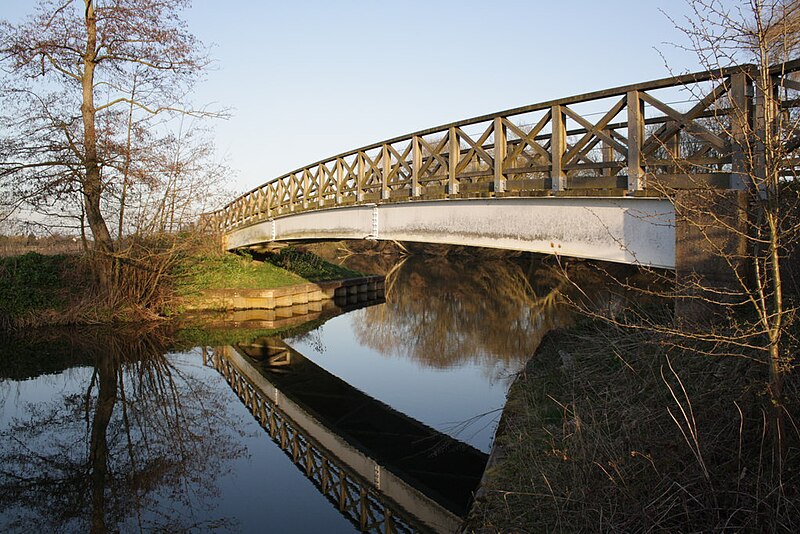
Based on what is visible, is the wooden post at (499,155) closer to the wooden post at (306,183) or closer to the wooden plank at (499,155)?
the wooden plank at (499,155)

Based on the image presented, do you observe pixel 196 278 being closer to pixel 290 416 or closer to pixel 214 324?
pixel 214 324

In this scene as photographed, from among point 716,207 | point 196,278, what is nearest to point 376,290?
point 196,278

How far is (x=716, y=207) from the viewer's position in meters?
5.33

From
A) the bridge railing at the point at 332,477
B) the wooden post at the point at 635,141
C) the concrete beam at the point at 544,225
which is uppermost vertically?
the wooden post at the point at 635,141

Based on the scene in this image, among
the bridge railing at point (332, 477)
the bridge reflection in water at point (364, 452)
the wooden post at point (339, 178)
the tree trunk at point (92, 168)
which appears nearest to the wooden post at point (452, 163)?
the bridge reflection in water at point (364, 452)

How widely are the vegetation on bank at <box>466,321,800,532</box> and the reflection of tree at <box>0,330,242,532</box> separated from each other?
3.51 meters

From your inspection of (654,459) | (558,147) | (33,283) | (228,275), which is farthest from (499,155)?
(33,283)

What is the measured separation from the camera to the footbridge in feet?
16.9

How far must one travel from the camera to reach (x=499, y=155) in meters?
8.22

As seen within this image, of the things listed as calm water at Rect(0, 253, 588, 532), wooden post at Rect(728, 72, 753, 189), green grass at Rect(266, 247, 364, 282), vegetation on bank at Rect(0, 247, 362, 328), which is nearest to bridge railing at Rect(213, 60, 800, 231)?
wooden post at Rect(728, 72, 753, 189)

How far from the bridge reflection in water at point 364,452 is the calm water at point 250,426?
0.08 feet

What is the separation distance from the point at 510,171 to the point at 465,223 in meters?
1.30

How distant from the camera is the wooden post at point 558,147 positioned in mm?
7180

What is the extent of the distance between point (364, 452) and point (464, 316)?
11.2m
